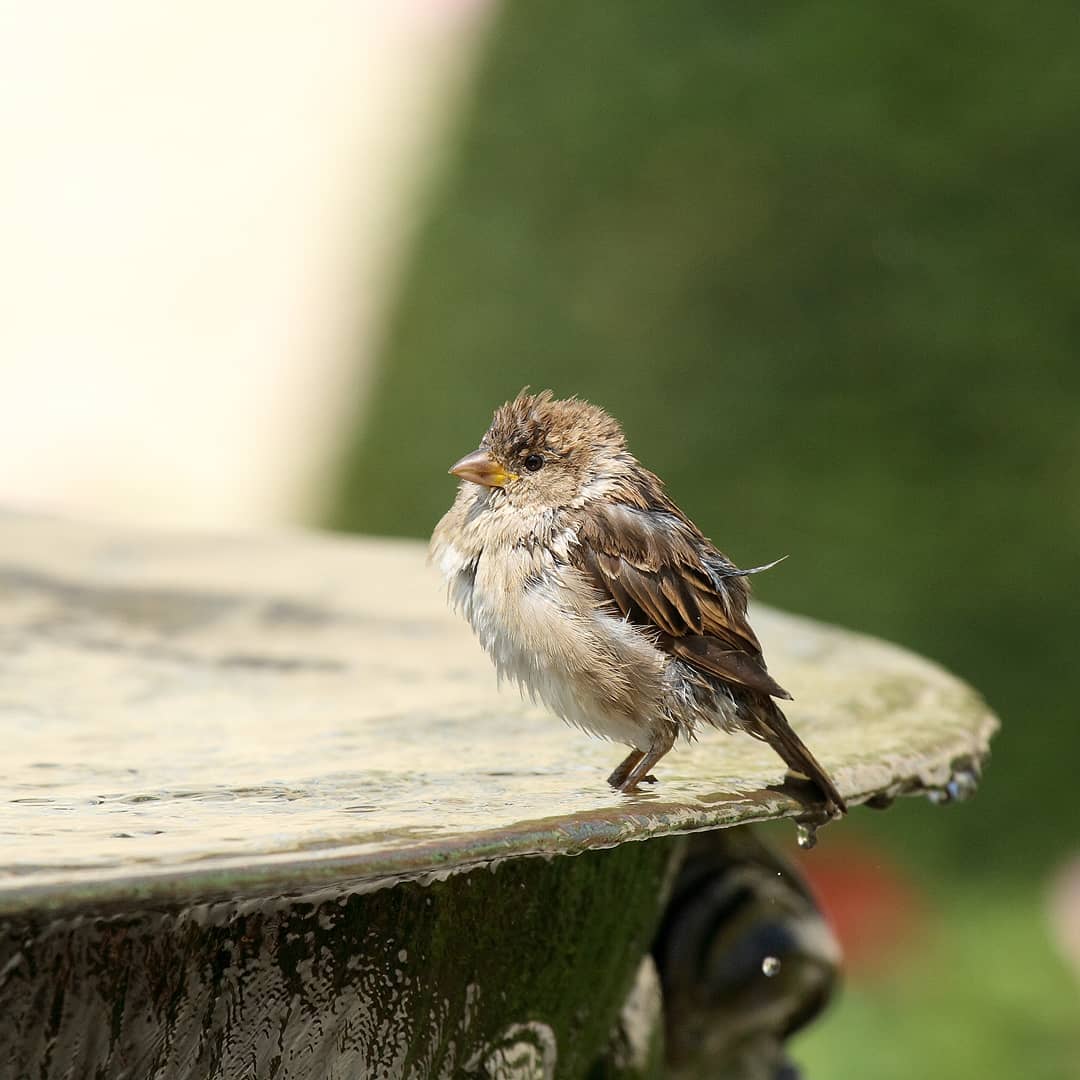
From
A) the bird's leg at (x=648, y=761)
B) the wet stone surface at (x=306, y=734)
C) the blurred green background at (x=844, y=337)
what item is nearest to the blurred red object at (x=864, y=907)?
the blurred green background at (x=844, y=337)

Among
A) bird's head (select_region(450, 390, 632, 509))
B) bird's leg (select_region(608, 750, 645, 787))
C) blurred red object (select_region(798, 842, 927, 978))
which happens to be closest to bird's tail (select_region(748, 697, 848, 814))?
bird's leg (select_region(608, 750, 645, 787))

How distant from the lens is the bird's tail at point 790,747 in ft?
5.16

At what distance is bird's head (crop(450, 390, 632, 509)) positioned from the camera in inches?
72.7

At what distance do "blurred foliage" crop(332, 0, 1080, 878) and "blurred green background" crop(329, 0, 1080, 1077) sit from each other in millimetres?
10

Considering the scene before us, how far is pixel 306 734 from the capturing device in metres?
1.93

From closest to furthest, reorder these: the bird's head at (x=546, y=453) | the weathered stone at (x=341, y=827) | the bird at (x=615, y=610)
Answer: the weathered stone at (x=341, y=827) < the bird at (x=615, y=610) < the bird's head at (x=546, y=453)

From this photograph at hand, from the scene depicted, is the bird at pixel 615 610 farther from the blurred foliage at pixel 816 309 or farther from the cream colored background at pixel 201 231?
the cream colored background at pixel 201 231

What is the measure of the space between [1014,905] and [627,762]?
10.7ft

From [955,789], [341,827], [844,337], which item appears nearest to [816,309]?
[844,337]

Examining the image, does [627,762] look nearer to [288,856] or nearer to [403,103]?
[288,856]

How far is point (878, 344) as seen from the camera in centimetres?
558

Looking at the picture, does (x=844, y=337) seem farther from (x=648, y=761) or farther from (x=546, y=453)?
(x=648, y=761)

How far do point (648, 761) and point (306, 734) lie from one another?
456 mm

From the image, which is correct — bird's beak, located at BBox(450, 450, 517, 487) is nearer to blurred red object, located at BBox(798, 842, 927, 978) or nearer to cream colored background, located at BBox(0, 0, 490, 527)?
blurred red object, located at BBox(798, 842, 927, 978)
